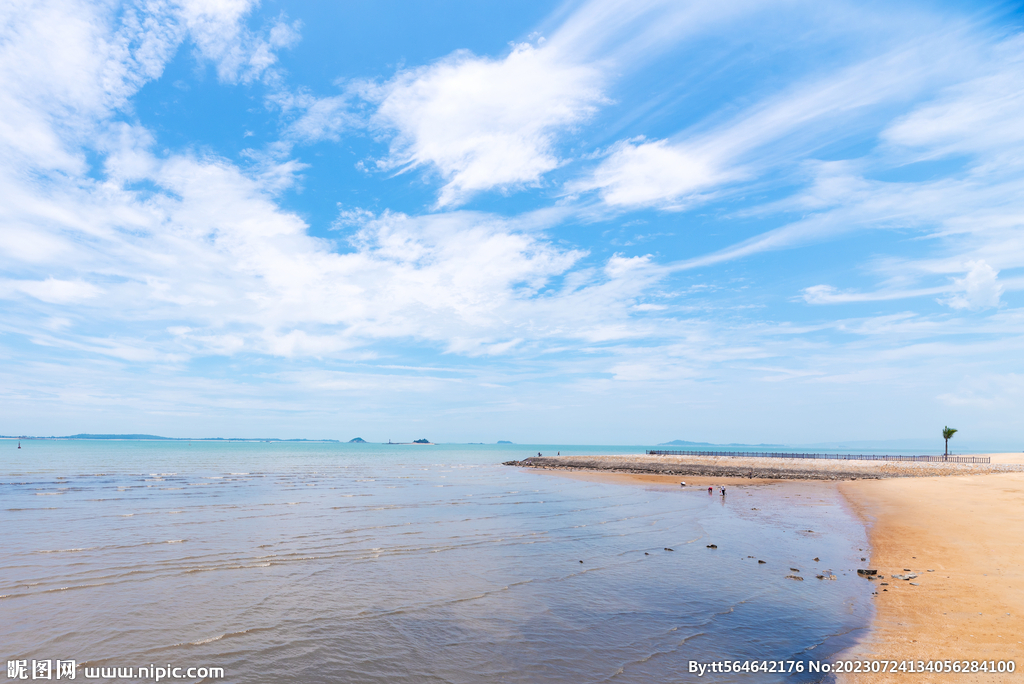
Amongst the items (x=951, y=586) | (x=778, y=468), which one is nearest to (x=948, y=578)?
(x=951, y=586)

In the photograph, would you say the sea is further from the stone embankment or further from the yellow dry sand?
the stone embankment

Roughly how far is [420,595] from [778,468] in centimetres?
7836

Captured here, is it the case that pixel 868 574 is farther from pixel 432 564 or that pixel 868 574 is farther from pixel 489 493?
pixel 489 493

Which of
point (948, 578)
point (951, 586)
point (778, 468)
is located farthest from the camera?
point (778, 468)

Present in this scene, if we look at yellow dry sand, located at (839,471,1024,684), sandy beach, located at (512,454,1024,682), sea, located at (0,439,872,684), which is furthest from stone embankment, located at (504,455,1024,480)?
sea, located at (0,439,872,684)

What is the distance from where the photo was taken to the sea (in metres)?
11.3

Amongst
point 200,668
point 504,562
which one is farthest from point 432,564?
point 200,668

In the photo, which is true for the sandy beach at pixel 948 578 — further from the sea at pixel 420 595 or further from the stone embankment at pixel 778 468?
the stone embankment at pixel 778 468

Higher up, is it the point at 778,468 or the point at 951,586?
the point at 951,586

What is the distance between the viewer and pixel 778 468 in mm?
78750

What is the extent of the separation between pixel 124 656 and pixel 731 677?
539 inches

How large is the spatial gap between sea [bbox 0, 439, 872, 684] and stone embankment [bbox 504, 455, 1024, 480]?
4489 cm

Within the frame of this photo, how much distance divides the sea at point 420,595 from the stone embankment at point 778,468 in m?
44.9

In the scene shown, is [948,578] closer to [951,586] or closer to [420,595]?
[951,586]
